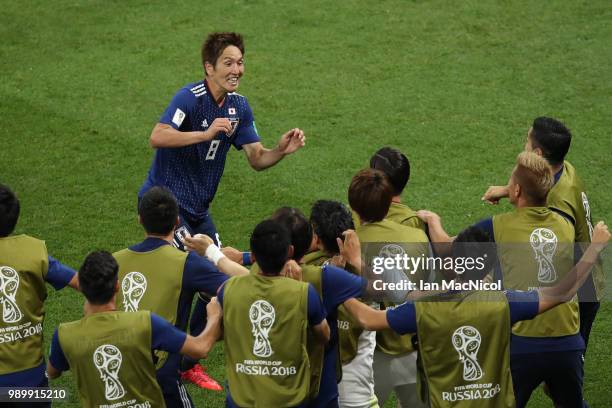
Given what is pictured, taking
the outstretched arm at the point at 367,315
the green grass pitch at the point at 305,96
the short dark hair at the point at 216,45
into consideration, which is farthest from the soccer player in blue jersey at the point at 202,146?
the outstretched arm at the point at 367,315

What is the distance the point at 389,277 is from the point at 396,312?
2.06 ft

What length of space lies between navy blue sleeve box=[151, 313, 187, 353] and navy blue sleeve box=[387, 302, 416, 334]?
3.39 ft

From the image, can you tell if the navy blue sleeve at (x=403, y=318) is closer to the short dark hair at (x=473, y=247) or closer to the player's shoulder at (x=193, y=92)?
the short dark hair at (x=473, y=247)

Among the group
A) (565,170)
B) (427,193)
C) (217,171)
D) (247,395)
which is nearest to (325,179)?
(427,193)

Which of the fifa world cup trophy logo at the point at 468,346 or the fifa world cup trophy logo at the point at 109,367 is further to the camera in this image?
the fifa world cup trophy logo at the point at 468,346

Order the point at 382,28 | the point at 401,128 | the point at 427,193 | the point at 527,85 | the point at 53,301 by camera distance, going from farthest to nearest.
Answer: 1. the point at 382,28
2. the point at 527,85
3. the point at 401,128
4. the point at 427,193
5. the point at 53,301

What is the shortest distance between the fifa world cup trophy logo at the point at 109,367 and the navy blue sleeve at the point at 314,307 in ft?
3.12

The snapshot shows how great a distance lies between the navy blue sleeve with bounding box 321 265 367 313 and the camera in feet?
18.0

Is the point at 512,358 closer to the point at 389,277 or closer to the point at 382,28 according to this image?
the point at 389,277

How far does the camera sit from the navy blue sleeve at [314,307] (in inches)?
207

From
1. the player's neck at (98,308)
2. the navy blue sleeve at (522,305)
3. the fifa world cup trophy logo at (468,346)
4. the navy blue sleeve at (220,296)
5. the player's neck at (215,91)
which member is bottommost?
the fifa world cup trophy logo at (468,346)

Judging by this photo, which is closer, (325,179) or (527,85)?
(325,179)

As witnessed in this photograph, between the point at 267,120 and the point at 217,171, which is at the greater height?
the point at 217,171

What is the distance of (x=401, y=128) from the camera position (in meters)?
11.2
